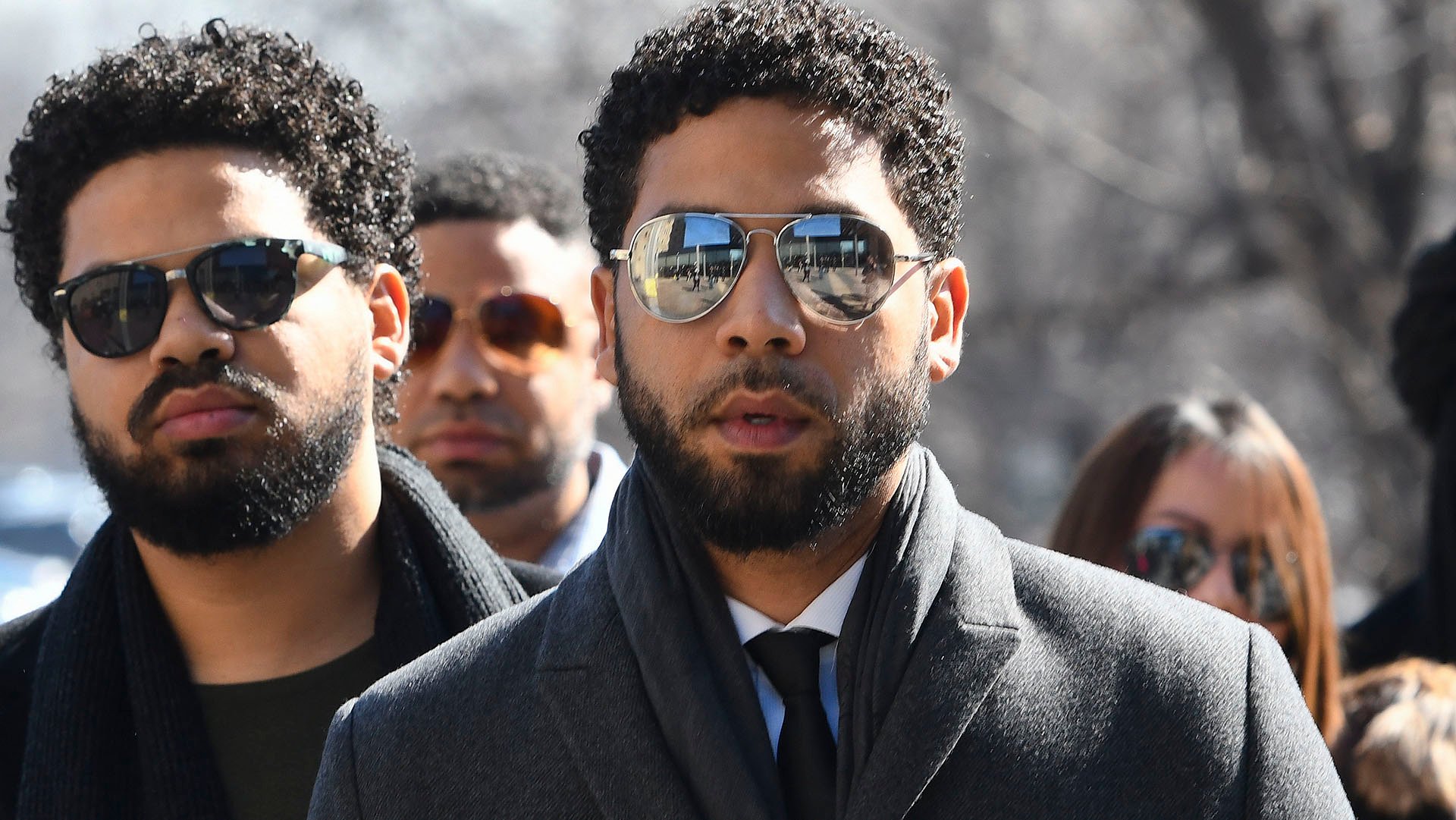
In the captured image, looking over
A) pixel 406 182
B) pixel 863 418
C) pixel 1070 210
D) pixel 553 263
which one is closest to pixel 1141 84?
pixel 1070 210

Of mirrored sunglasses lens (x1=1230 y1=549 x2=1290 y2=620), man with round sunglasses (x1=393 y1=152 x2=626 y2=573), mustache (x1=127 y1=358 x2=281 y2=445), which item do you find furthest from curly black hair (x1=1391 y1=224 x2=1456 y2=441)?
mustache (x1=127 y1=358 x2=281 y2=445)

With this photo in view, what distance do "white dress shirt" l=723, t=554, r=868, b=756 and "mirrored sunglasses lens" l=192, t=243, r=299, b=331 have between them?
1.07 metres

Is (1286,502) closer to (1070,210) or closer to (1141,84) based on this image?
(1141,84)

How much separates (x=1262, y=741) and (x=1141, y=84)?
38.7ft

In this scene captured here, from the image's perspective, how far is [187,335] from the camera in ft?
9.95

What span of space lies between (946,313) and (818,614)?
54 centimetres

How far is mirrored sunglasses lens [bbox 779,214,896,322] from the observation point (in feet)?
8.24

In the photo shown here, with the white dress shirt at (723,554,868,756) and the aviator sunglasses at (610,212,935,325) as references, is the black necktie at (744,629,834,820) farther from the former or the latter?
the aviator sunglasses at (610,212,935,325)

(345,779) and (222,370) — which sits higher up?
(222,370)

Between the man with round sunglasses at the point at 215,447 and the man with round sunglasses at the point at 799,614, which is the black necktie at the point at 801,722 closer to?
the man with round sunglasses at the point at 799,614

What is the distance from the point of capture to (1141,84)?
44.6 ft

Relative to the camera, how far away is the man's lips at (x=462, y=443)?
4648 mm

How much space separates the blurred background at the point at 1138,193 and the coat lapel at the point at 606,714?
61.8 inches

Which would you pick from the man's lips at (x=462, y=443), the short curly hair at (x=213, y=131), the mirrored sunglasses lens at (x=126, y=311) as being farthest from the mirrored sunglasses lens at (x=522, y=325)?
the mirrored sunglasses lens at (x=126, y=311)
